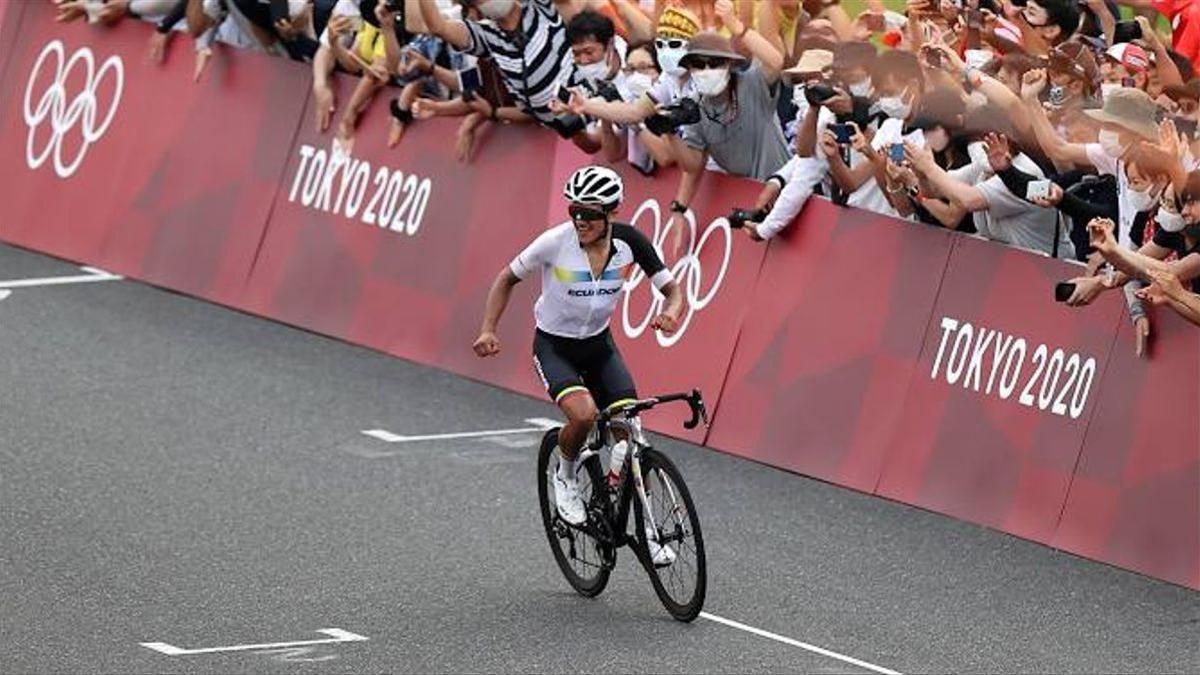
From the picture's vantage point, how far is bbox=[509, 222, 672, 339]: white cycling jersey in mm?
14258

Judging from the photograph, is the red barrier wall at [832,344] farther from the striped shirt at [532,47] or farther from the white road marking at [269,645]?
the white road marking at [269,645]

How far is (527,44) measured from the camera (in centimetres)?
1792

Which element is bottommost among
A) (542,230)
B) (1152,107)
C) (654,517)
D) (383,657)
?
(383,657)

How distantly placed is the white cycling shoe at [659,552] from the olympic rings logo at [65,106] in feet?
29.4

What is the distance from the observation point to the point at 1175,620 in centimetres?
1402

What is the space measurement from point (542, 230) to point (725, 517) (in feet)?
10.8

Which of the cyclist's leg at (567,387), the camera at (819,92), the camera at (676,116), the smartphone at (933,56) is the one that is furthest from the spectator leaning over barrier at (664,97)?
the cyclist's leg at (567,387)

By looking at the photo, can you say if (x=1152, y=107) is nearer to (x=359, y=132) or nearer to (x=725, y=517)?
(x=725, y=517)

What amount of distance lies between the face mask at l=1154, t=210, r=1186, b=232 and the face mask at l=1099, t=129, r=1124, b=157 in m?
0.51

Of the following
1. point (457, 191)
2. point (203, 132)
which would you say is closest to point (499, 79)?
point (457, 191)

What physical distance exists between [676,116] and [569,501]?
3.42 meters

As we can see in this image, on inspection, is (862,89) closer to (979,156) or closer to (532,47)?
(979,156)

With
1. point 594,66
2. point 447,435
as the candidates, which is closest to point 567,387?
point 447,435

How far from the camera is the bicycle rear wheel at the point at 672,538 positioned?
13.6 metres
